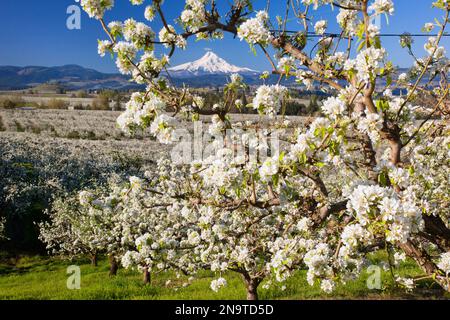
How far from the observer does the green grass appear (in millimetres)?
11703

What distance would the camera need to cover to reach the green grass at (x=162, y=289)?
11703 millimetres

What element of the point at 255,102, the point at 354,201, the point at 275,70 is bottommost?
the point at 354,201

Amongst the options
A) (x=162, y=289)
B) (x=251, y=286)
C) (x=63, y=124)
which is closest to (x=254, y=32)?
(x=251, y=286)

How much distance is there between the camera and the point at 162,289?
13.1 m

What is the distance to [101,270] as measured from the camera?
Result: 1827 centimetres

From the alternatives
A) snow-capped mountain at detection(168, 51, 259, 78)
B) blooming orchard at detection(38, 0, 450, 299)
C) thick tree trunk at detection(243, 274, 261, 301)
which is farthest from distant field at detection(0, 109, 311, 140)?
blooming orchard at detection(38, 0, 450, 299)

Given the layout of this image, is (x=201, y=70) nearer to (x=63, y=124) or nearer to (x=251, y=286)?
(x=251, y=286)

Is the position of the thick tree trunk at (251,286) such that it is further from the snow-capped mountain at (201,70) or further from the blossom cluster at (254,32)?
the blossom cluster at (254,32)

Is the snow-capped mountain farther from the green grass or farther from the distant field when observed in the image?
the distant field

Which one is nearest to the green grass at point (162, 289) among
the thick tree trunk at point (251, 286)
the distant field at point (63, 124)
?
the thick tree trunk at point (251, 286)
